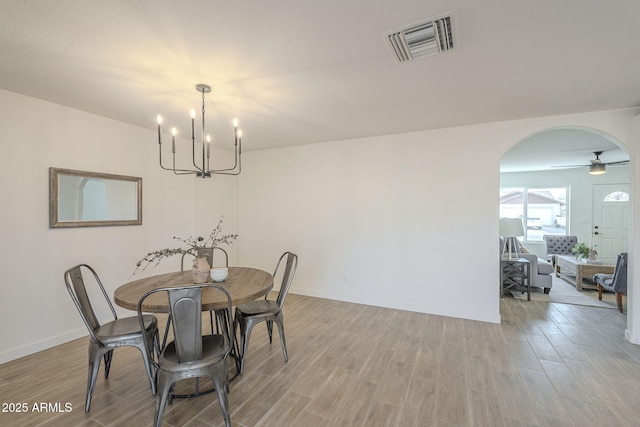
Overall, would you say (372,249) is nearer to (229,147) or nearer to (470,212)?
(470,212)

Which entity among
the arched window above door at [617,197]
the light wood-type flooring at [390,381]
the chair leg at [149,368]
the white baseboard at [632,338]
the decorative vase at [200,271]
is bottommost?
the light wood-type flooring at [390,381]

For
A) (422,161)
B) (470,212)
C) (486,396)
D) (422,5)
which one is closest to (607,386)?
(486,396)

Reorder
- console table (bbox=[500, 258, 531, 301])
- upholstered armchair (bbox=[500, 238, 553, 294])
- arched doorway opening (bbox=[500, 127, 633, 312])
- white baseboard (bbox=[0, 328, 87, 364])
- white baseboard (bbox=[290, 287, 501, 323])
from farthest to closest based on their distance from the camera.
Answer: arched doorway opening (bbox=[500, 127, 633, 312]) → upholstered armchair (bbox=[500, 238, 553, 294]) → console table (bbox=[500, 258, 531, 301]) → white baseboard (bbox=[290, 287, 501, 323]) → white baseboard (bbox=[0, 328, 87, 364])

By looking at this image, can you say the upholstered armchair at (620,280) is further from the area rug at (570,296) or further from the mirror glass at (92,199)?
the mirror glass at (92,199)

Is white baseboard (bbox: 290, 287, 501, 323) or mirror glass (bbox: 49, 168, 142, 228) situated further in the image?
white baseboard (bbox: 290, 287, 501, 323)

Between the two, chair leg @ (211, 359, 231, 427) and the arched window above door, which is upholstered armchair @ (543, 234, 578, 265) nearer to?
the arched window above door

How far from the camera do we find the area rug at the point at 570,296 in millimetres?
4242

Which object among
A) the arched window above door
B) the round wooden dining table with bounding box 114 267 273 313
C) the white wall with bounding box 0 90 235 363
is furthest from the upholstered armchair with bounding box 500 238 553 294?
the white wall with bounding box 0 90 235 363

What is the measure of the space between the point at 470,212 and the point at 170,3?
12.1 feet

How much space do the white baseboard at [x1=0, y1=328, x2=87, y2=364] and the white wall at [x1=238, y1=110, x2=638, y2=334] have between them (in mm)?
2647

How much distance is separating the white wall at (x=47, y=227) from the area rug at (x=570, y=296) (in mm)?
5934

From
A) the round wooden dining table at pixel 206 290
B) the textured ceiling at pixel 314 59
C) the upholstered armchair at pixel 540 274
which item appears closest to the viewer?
the textured ceiling at pixel 314 59

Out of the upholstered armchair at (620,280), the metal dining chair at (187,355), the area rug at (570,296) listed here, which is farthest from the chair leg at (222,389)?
the upholstered armchair at (620,280)

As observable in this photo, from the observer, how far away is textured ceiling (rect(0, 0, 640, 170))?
5.09 ft
